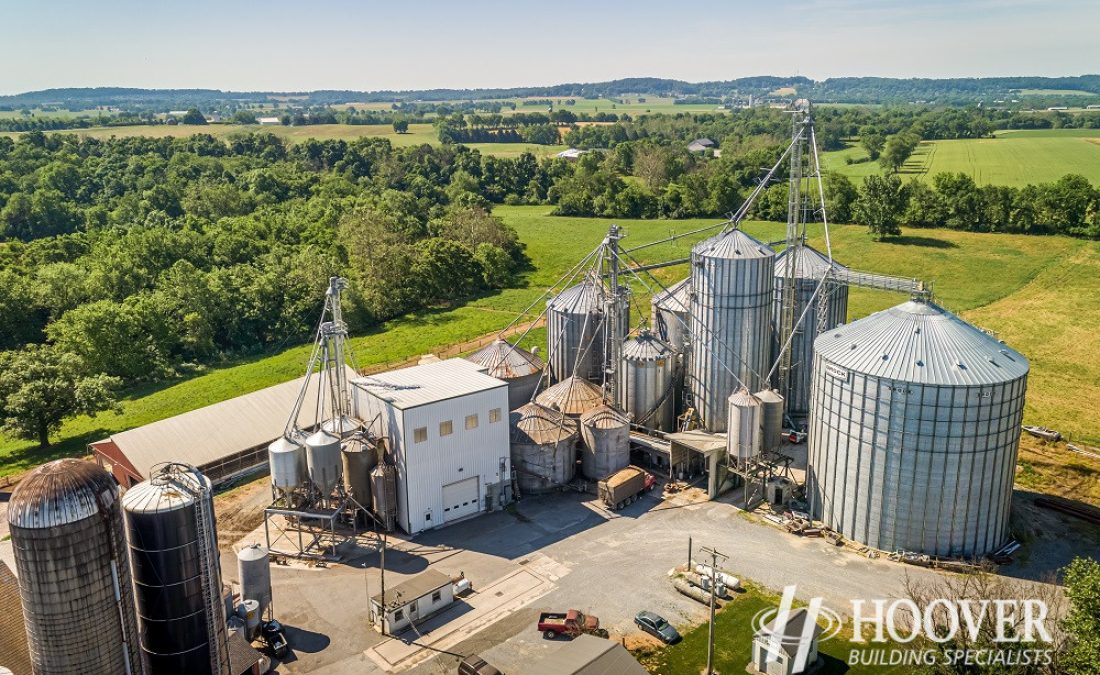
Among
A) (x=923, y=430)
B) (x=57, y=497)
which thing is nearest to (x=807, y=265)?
(x=923, y=430)

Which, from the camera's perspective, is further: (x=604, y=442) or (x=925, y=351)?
(x=604, y=442)

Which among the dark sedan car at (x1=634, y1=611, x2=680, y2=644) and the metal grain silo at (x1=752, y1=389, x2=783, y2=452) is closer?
the dark sedan car at (x1=634, y1=611, x2=680, y2=644)

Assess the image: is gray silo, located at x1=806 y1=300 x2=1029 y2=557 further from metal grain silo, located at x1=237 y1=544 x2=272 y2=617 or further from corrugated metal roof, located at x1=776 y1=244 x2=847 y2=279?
metal grain silo, located at x1=237 y1=544 x2=272 y2=617

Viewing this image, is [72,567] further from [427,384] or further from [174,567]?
[427,384]

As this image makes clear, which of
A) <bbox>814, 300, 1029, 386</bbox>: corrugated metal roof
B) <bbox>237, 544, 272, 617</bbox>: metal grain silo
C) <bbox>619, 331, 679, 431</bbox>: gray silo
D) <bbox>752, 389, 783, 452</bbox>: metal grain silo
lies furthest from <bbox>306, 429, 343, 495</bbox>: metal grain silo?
<bbox>814, 300, 1029, 386</bbox>: corrugated metal roof

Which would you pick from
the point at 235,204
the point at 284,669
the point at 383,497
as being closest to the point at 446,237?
the point at 235,204

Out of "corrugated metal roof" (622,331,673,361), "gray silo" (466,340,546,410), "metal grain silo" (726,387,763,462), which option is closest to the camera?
"metal grain silo" (726,387,763,462)

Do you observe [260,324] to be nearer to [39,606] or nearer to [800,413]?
[800,413]
